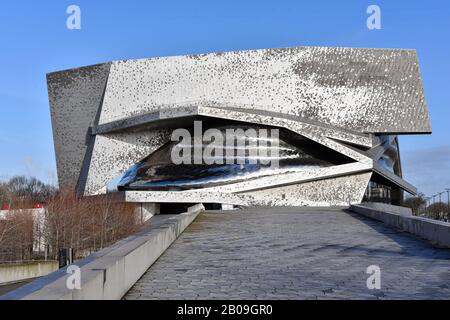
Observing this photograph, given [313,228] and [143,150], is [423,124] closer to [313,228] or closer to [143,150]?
[143,150]

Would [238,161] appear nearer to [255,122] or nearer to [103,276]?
[255,122]

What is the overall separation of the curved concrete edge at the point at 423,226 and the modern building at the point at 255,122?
1620cm

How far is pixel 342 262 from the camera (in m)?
7.80

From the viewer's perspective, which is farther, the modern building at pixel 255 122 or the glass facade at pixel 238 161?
the glass facade at pixel 238 161

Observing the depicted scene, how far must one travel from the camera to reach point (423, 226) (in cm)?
1097

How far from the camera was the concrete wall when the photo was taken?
24423 mm

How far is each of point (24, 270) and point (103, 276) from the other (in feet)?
75.2

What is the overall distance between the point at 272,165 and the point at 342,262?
2538 centimetres

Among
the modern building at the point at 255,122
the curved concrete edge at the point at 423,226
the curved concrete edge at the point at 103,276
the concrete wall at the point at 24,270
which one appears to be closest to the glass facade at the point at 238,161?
the modern building at the point at 255,122

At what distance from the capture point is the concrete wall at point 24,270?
24.4 m

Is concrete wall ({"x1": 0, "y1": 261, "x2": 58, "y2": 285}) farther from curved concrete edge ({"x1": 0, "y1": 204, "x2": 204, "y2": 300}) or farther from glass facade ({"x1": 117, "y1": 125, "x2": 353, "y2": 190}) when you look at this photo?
curved concrete edge ({"x1": 0, "y1": 204, "x2": 204, "y2": 300})

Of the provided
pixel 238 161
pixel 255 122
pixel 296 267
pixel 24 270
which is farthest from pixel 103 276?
pixel 238 161

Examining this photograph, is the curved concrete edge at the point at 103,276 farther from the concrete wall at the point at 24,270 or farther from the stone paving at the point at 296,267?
the concrete wall at the point at 24,270
